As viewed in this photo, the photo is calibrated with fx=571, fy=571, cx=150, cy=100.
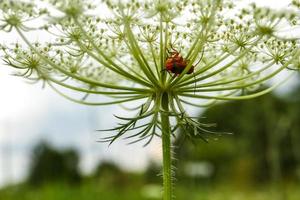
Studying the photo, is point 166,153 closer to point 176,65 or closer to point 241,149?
point 176,65

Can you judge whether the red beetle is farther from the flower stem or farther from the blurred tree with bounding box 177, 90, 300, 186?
the blurred tree with bounding box 177, 90, 300, 186

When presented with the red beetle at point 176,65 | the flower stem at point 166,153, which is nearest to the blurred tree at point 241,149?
the red beetle at point 176,65

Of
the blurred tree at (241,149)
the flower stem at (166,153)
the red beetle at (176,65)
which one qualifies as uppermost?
the blurred tree at (241,149)

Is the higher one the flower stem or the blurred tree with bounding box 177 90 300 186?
the blurred tree with bounding box 177 90 300 186

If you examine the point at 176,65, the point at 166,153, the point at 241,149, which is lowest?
the point at 166,153

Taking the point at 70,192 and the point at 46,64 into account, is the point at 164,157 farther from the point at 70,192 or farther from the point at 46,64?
the point at 70,192

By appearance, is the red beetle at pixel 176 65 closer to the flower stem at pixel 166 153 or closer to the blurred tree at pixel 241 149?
the flower stem at pixel 166 153

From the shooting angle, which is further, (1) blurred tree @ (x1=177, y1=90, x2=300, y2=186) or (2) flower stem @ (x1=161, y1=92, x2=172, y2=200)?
(1) blurred tree @ (x1=177, y1=90, x2=300, y2=186)

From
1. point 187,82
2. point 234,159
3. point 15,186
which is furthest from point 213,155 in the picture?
point 187,82

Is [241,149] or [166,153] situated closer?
[166,153]

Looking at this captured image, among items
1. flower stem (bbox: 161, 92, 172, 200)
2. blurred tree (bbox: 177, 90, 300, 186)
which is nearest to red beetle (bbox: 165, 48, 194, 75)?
flower stem (bbox: 161, 92, 172, 200)

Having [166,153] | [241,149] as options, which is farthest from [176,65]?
[241,149]
